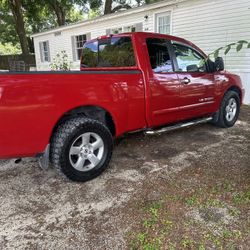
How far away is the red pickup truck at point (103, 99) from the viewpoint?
286cm

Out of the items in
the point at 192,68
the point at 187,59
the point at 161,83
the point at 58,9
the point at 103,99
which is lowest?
the point at 103,99

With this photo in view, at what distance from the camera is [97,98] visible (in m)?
3.38

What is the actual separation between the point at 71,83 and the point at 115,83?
2.11ft

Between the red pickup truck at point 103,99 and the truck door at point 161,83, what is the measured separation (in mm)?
15

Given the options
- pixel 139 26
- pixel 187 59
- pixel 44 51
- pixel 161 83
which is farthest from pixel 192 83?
pixel 44 51

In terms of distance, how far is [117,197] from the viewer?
10.2 feet

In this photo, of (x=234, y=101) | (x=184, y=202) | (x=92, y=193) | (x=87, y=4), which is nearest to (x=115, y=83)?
(x=92, y=193)

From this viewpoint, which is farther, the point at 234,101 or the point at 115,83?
the point at 234,101

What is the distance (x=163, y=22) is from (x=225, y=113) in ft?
21.1

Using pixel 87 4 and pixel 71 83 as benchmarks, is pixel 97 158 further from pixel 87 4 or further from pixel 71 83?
pixel 87 4

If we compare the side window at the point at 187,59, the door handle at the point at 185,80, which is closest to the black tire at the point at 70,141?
→ the door handle at the point at 185,80

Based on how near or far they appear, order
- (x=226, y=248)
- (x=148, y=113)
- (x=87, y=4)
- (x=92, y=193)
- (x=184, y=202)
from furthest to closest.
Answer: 1. (x=87, y=4)
2. (x=148, y=113)
3. (x=92, y=193)
4. (x=184, y=202)
5. (x=226, y=248)

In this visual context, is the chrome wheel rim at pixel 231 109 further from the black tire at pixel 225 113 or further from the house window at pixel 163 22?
the house window at pixel 163 22

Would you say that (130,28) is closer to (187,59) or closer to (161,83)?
(187,59)
